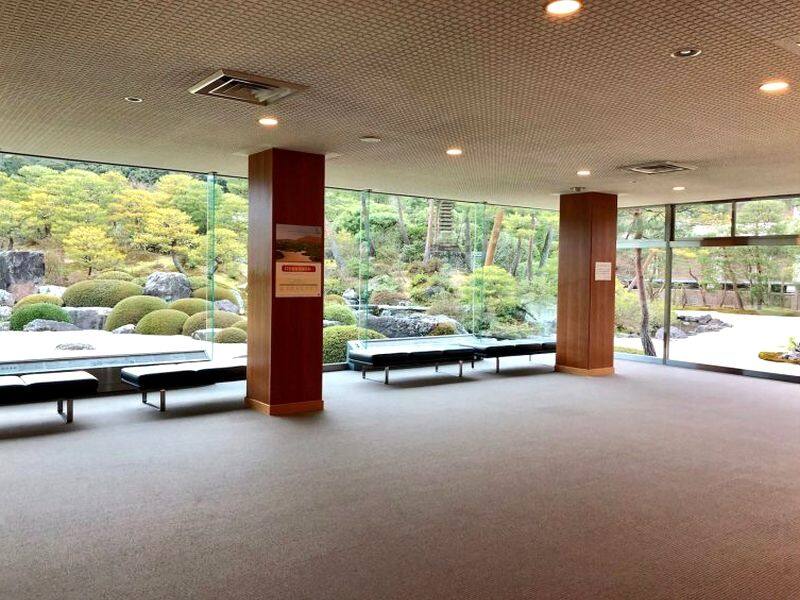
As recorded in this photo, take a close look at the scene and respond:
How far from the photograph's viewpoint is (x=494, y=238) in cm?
1409

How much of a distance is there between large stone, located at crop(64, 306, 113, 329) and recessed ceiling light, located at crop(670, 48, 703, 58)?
793 cm

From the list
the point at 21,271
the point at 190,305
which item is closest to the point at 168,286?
the point at 190,305

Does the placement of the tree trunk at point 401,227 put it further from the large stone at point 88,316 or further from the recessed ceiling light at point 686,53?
the recessed ceiling light at point 686,53

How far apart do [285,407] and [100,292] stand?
3.64 meters

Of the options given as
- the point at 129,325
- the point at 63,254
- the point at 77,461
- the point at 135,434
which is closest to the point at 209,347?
the point at 129,325

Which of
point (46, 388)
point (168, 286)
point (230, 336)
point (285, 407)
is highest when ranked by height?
point (168, 286)

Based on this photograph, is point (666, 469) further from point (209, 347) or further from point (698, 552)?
point (209, 347)

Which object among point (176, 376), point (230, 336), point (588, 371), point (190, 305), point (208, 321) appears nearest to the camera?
point (176, 376)

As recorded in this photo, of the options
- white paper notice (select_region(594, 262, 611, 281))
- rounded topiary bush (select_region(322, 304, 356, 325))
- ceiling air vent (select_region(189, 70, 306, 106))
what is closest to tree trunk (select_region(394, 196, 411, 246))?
rounded topiary bush (select_region(322, 304, 356, 325))

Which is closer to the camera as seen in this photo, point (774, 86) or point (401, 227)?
point (774, 86)

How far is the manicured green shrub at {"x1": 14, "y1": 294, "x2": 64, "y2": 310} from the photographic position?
8250mm

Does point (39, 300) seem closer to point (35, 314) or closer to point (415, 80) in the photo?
point (35, 314)

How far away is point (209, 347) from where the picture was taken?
9273 millimetres

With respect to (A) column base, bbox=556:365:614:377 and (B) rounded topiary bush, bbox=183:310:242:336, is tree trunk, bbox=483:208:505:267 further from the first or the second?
(B) rounded topiary bush, bbox=183:310:242:336
